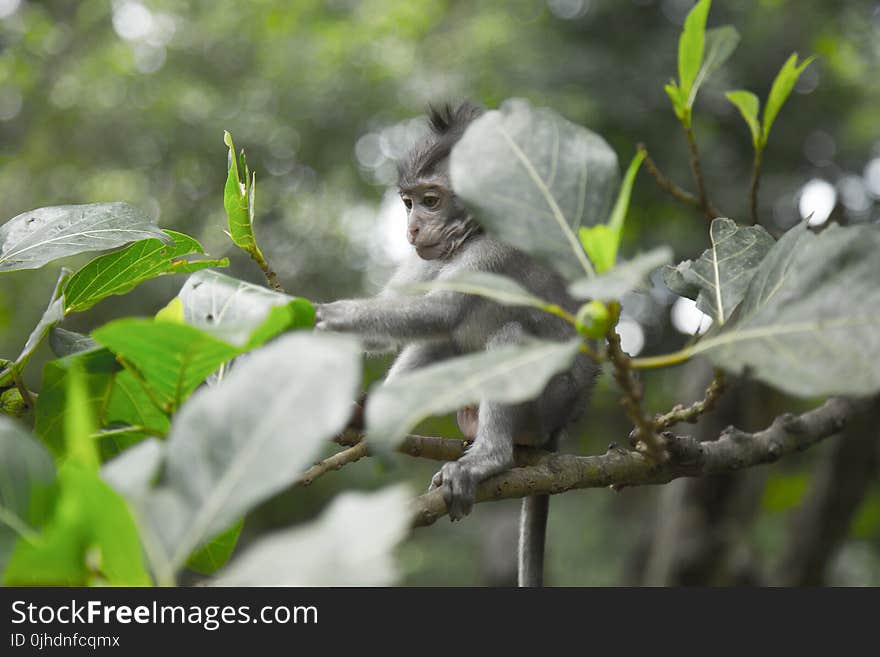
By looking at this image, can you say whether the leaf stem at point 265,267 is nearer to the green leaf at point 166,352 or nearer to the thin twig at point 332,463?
the thin twig at point 332,463

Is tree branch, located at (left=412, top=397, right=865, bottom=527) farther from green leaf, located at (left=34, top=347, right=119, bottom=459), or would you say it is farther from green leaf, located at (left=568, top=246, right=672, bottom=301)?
green leaf, located at (left=568, top=246, right=672, bottom=301)

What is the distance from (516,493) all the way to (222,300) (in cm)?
87

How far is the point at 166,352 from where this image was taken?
1.01 metres

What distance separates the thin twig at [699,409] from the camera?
5.21 feet

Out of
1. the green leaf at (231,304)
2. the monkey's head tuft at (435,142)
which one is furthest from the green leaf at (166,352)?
the monkey's head tuft at (435,142)

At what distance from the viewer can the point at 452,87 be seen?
7.91 metres

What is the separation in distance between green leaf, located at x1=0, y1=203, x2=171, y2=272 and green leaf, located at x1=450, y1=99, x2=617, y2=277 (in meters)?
0.63

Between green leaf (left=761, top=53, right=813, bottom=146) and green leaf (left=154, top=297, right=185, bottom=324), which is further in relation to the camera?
green leaf (left=761, top=53, right=813, bottom=146)

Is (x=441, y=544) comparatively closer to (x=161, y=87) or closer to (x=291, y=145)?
(x=291, y=145)

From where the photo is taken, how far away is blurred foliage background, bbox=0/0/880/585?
22.7 feet

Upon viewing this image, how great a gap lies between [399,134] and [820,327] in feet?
28.0

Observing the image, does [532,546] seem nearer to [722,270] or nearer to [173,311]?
[722,270]

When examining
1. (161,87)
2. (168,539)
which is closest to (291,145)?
(161,87)

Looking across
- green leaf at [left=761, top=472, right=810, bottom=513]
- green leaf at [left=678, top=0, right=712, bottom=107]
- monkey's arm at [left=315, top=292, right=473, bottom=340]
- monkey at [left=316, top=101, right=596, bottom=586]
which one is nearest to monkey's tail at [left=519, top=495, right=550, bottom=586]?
monkey at [left=316, top=101, right=596, bottom=586]
